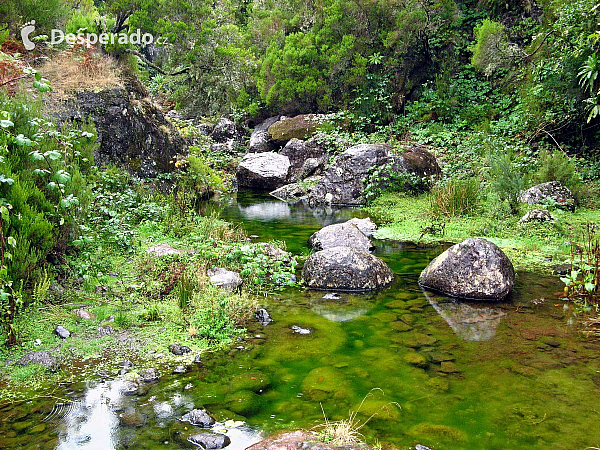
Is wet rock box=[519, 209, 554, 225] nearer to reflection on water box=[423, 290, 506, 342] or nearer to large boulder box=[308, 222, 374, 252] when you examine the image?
large boulder box=[308, 222, 374, 252]

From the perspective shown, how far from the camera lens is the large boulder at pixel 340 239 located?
7840 mm

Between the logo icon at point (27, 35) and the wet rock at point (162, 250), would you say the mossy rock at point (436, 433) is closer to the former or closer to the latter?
the wet rock at point (162, 250)

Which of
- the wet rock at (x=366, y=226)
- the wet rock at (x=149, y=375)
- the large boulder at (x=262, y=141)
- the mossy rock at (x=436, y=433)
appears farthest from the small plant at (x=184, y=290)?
the large boulder at (x=262, y=141)

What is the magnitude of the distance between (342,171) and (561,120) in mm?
5957

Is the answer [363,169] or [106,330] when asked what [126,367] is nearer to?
[106,330]

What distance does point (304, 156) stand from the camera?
54.9 feet

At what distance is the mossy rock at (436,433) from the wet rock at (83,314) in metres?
3.30

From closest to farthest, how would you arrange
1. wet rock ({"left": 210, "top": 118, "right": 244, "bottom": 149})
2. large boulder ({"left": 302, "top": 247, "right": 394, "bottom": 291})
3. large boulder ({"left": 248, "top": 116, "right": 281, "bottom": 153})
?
large boulder ({"left": 302, "top": 247, "right": 394, "bottom": 291}) → large boulder ({"left": 248, "top": 116, "right": 281, "bottom": 153}) → wet rock ({"left": 210, "top": 118, "right": 244, "bottom": 149})

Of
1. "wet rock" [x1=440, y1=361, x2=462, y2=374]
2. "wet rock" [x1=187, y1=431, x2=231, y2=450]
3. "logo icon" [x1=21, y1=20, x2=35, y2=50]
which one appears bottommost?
"wet rock" [x1=440, y1=361, x2=462, y2=374]

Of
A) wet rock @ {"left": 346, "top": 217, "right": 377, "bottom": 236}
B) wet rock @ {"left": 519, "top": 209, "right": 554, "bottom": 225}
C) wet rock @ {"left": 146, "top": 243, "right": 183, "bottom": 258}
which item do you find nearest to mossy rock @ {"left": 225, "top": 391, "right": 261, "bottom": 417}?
wet rock @ {"left": 146, "top": 243, "right": 183, "bottom": 258}

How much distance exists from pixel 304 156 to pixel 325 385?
1345cm

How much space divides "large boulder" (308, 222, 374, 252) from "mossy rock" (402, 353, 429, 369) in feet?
11.3

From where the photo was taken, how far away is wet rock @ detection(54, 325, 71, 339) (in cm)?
432

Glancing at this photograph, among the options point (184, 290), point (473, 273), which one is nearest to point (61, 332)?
point (184, 290)
